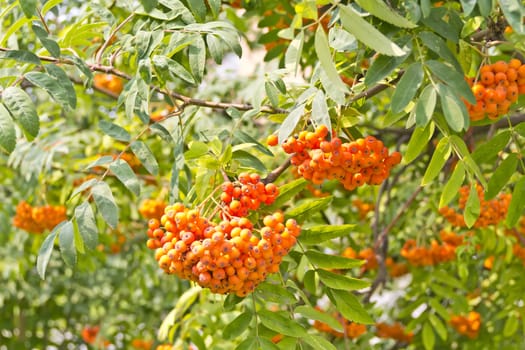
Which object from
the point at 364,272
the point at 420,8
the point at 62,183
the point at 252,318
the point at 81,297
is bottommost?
the point at 81,297

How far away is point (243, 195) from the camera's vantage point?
6.82 ft

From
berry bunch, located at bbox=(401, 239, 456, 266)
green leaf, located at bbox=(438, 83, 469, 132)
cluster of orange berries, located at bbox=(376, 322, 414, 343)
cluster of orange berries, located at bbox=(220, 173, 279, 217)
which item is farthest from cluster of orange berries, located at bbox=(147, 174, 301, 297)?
cluster of orange berries, located at bbox=(376, 322, 414, 343)

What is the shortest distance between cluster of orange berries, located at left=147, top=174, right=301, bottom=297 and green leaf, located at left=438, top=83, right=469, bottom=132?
50 centimetres

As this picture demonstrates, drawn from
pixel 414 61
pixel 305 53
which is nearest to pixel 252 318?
pixel 414 61

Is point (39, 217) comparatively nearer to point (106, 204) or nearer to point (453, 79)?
point (106, 204)

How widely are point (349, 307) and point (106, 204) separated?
2.57 feet

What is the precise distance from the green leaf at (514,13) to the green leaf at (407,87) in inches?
10.6

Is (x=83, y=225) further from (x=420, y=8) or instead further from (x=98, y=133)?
(x=98, y=133)

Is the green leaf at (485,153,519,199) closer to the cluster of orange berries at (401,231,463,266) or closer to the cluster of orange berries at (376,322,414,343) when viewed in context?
the cluster of orange berries at (401,231,463,266)

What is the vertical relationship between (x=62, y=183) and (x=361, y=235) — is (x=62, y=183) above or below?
above

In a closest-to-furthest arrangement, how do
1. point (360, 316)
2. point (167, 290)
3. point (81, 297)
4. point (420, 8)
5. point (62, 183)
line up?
point (420, 8)
point (360, 316)
point (62, 183)
point (167, 290)
point (81, 297)

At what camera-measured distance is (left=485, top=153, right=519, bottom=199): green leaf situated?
2.37 meters

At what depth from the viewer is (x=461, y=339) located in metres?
4.57

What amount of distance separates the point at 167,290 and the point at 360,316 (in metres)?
3.37
